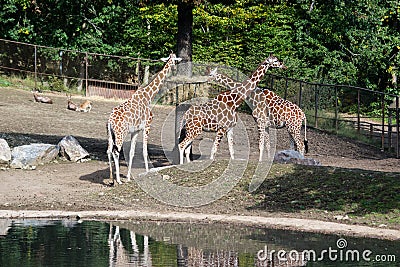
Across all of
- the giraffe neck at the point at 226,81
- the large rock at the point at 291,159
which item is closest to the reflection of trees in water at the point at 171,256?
the large rock at the point at 291,159

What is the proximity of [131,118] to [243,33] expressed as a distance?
22.7m

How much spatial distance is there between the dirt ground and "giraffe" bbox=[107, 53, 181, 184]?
866mm

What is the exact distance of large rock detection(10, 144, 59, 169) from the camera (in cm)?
1993

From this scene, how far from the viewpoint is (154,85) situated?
771 inches

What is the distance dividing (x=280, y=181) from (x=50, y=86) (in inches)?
904

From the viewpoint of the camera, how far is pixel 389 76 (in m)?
38.5

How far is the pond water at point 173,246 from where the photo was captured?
11.2 m

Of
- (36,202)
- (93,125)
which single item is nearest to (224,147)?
(93,125)

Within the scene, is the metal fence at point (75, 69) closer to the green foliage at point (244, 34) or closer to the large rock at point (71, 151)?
the green foliage at point (244, 34)

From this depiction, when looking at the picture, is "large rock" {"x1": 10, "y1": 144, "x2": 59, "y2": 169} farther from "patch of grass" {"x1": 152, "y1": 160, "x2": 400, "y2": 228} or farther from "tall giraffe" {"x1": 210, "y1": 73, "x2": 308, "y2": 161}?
"tall giraffe" {"x1": 210, "y1": 73, "x2": 308, "y2": 161}

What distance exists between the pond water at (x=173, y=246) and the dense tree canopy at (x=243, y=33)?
934 inches

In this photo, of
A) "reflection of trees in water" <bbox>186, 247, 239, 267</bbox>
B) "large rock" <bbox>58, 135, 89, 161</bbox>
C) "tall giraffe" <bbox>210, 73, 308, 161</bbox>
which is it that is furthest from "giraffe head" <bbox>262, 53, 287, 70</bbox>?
"reflection of trees in water" <bbox>186, 247, 239, 267</bbox>

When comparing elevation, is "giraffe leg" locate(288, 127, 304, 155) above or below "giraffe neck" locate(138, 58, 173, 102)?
below

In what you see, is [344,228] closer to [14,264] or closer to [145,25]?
[14,264]
